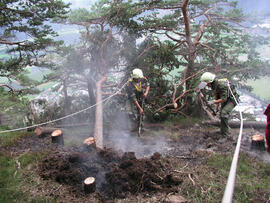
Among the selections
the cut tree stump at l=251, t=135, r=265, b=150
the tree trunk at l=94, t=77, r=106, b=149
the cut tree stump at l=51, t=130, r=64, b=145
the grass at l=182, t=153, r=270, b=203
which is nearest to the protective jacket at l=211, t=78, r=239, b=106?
the cut tree stump at l=251, t=135, r=265, b=150

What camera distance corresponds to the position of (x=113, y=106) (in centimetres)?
1059

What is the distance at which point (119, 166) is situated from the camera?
4723mm

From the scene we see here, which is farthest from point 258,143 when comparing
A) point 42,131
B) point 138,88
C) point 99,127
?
point 42,131

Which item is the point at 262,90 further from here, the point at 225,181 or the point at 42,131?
the point at 42,131

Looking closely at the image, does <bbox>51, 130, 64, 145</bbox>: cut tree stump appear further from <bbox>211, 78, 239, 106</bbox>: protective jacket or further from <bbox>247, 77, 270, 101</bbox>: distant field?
<bbox>247, 77, 270, 101</bbox>: distant field

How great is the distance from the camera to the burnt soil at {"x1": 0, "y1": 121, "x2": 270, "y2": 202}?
4168 mm

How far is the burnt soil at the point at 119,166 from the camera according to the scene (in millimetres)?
4168

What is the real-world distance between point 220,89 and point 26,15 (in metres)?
6.78

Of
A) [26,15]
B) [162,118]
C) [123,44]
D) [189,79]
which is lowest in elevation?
[162,118]

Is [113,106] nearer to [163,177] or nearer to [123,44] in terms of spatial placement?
[123,44]


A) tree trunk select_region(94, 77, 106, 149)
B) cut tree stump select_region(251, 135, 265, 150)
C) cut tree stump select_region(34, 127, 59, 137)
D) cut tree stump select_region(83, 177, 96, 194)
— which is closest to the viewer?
cut tree stump select_region(83, 177, 96, 194)

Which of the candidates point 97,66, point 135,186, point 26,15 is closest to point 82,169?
point 135,186

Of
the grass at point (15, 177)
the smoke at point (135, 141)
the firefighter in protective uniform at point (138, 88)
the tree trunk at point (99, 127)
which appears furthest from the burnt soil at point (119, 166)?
the firefighter in protective uniform at point (138, 88)

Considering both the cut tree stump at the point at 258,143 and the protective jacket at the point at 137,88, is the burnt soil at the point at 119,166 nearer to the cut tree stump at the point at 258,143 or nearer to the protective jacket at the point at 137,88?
the cut tree stump at the point at 258,143
